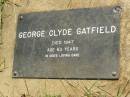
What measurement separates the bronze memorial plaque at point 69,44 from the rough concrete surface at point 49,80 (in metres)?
0.04

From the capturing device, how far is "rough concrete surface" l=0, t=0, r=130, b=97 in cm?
254

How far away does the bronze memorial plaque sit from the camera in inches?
102

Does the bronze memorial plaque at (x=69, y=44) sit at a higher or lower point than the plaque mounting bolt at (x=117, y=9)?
lower

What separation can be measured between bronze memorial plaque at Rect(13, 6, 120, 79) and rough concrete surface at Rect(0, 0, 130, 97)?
4 centimetres

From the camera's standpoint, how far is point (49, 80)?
2.77 m

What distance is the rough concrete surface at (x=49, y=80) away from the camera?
8.32 ft

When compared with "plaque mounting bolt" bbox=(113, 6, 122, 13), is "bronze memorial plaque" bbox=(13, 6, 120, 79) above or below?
below

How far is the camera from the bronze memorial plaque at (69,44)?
8.50ft

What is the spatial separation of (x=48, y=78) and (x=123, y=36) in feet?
1.97

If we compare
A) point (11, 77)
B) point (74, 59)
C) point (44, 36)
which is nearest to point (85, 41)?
point (74, 59)

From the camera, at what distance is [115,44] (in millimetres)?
2566

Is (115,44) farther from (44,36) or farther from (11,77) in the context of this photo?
(11,77)

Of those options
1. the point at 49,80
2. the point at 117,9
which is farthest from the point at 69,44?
the point at 117,9

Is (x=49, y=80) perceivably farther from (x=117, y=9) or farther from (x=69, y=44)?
(x=117, y=9)
